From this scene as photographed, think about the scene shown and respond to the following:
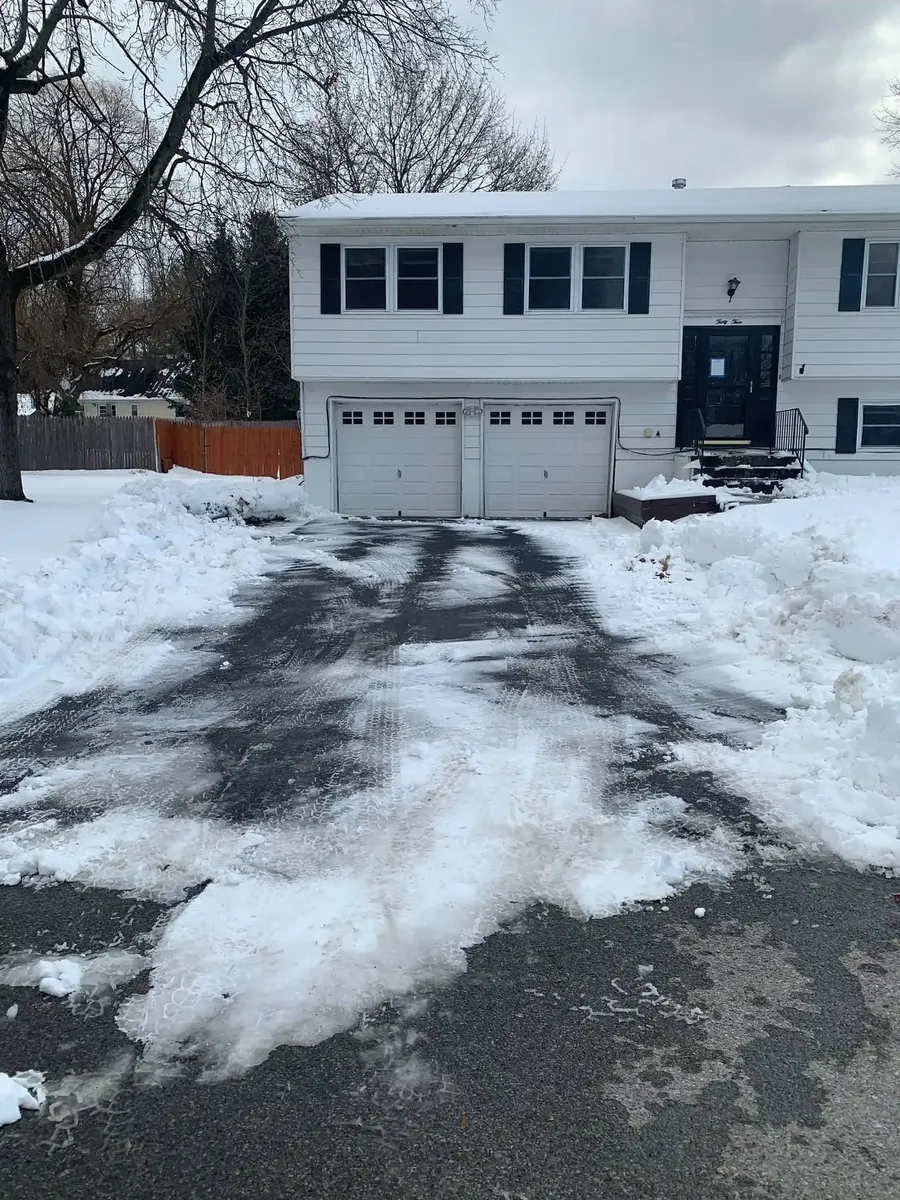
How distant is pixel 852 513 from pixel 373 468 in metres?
11.4

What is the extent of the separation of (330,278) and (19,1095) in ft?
59.7

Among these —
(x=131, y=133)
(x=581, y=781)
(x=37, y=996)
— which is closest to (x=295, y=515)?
(x=131, y=133)

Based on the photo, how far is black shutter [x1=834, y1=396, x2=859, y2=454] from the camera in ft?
63.0

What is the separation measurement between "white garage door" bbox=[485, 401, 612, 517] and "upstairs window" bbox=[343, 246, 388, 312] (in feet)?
10.4

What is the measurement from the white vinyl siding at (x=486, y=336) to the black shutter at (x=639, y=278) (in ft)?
0.39

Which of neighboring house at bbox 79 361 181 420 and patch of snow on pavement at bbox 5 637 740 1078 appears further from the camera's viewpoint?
neighboring house at bbox 79 361 181 420

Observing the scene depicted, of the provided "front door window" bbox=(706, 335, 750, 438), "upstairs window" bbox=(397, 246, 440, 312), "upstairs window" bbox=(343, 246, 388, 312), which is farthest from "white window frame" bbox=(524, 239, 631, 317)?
"upstairs window" bbox=(343, 246, 388, 312)

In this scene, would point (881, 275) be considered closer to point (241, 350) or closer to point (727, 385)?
point (727, 385)

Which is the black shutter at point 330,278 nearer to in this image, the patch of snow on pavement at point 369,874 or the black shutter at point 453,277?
the black shutter at point 453,277

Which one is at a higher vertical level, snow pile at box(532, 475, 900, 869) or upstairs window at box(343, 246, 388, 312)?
upstairs window at box(343, 246, 388, 312)

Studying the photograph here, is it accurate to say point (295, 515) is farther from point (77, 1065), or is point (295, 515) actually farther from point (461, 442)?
point (77, 1065)

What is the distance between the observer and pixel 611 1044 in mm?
2896

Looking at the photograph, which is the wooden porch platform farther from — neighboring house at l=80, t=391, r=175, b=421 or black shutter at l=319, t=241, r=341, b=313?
neighboring house at l=80, t=391, r=175, b=421

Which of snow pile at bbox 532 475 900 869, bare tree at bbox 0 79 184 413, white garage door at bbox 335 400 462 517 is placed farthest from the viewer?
white garage door at bbox 335 400 462 517
